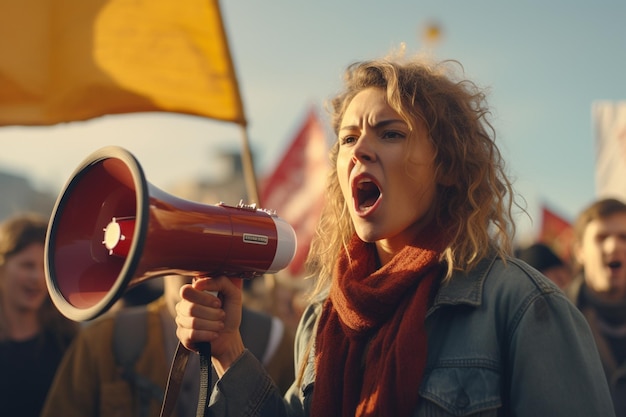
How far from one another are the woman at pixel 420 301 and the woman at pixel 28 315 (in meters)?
2.02

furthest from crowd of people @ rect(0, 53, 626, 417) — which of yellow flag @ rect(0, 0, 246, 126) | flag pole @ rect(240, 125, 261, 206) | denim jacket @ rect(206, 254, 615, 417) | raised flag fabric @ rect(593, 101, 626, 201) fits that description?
raised flag fabric @ rect(593, 101, 626, 201)

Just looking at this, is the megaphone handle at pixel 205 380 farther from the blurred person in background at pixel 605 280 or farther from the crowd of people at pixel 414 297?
the blurred person in background at pixel 605 280

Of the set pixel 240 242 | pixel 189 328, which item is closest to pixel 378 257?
pixel 240 242

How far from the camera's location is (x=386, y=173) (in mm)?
1994

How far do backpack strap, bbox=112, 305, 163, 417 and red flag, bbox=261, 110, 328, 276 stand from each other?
15.6 ft

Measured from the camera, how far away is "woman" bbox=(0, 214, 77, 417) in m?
3.68

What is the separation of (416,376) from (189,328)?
636 mm

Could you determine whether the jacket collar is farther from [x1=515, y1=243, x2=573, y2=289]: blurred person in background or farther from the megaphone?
[x1=515, y1=243, x2=573, y2=289]: blurred person in background

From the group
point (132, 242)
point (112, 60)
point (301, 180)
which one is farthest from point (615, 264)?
point (301, 180)

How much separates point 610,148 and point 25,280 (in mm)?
4752

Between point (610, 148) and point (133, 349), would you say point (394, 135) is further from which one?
point (610, 148)

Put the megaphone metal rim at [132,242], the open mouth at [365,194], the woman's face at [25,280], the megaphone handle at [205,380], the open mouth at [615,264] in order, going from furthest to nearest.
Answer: the open mouth at [615,264] < the woman's face at [25,280] < the open mouth at [365,194] < the megaphone handle at [205,380] < the megaphone metal rim at [132,242]

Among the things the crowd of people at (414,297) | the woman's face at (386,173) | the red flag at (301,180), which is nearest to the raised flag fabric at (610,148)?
the red flag at (301,180)

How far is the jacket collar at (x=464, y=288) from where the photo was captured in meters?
1.84
